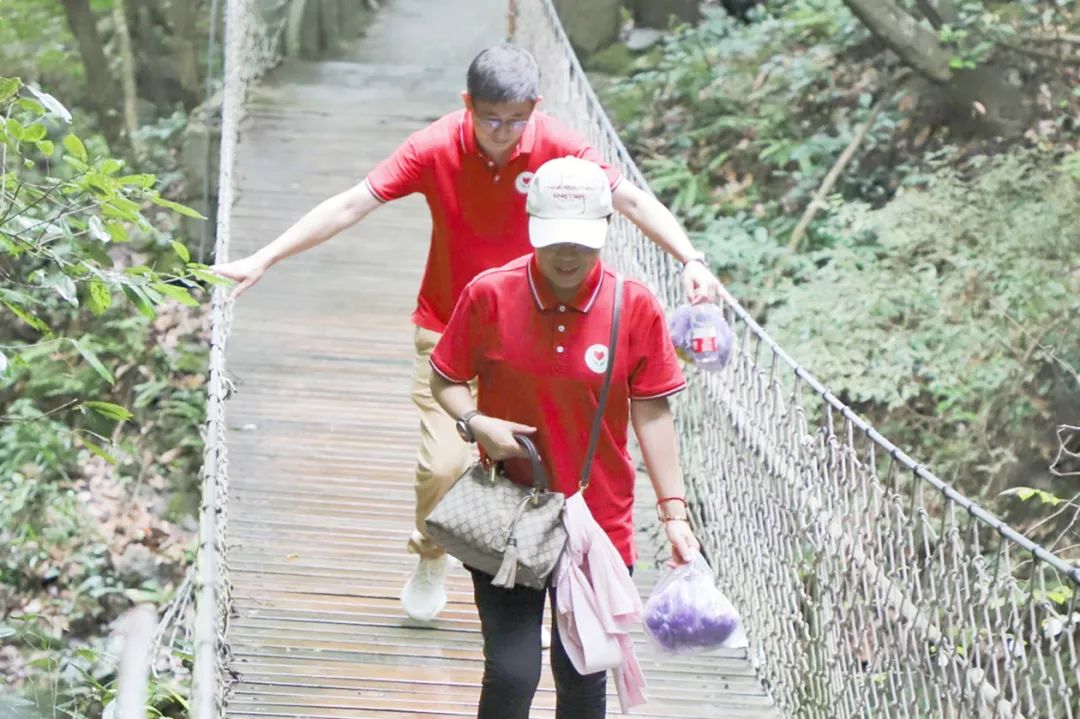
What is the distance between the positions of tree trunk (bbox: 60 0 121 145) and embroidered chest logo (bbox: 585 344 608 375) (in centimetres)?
773

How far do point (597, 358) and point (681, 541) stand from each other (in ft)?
1.08

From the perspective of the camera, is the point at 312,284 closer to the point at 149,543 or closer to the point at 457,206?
the point at 149,543

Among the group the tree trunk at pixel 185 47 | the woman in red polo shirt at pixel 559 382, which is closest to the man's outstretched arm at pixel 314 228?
the woman in red polo shirt at pixel 559 382

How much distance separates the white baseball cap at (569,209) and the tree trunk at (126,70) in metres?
7.61

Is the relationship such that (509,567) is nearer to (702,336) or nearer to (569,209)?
(569,209)

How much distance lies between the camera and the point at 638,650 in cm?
350

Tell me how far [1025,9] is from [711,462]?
407 centimetres

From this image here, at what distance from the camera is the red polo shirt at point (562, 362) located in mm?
2172

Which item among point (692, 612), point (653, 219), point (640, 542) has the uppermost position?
point (653, 219)

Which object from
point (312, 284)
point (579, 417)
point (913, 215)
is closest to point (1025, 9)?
point (913, 215)

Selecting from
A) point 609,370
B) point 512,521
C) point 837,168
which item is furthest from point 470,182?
point 837,168

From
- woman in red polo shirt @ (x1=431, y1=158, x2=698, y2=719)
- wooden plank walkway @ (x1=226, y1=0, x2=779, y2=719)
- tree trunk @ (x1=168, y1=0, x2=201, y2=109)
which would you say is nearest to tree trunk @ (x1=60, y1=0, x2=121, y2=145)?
tree trunk @ (x1=168, y1=0, x2=201, y2=109)

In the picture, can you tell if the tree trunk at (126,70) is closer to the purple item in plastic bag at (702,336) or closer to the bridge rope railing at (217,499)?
the bridge rope railing at (217,499)

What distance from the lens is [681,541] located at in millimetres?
2254
